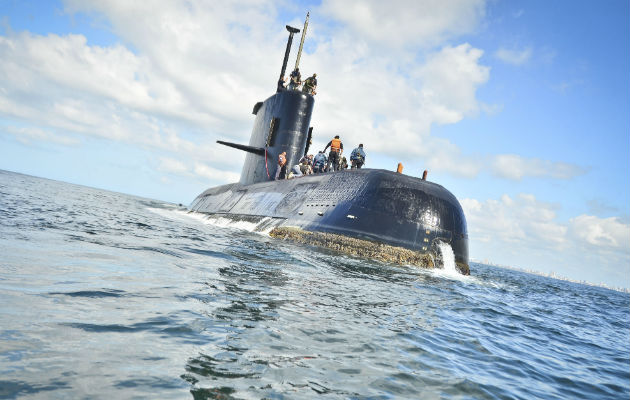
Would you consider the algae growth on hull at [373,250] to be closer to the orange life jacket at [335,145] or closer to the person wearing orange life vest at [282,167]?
the orange life jacket at [335,145]

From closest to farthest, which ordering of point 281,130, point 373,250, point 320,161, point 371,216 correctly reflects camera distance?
point 373,250 → point 371,216 → point 320,161 → point 281,130

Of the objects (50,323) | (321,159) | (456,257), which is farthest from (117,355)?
(321,159)

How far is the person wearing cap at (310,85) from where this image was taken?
17370 mm

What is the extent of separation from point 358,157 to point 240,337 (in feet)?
42.4

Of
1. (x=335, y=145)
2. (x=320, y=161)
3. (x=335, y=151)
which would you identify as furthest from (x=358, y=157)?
(x=320, y=161)

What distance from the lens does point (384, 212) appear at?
1145cm

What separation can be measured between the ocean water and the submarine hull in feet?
15.9

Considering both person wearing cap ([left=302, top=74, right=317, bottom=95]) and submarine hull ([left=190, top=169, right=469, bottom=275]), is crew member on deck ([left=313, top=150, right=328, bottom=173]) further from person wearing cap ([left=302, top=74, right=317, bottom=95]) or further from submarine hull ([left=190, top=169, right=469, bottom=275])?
person wearing cap ([left=302, top=74, right=317, bottom=95])

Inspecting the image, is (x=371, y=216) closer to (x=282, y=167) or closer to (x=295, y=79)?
(x=282, y=167)

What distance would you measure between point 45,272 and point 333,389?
10.2 ft

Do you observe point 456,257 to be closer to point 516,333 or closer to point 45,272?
point 516,333

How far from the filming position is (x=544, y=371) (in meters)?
4.03

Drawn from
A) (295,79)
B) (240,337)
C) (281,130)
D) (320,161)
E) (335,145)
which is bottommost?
(240,337)

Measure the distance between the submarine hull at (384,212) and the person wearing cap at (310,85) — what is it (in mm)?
5115
